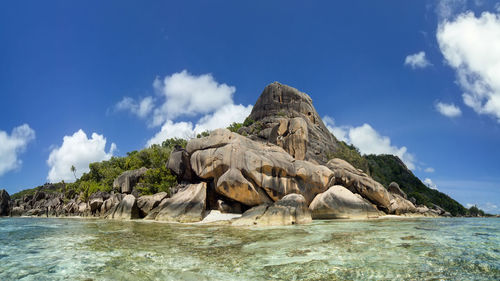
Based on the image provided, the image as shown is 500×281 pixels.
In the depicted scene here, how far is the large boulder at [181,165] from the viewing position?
27109mm

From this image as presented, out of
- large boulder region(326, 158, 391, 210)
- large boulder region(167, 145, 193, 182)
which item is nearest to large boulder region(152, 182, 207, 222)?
large boulder region(167, 145, 193, 182)

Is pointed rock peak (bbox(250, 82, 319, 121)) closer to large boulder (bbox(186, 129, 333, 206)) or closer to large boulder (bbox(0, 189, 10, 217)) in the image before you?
large boulder (bbox(186, 129, 333, 206))

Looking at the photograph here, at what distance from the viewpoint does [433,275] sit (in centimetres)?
606

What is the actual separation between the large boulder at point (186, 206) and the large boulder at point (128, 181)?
36.5 feet

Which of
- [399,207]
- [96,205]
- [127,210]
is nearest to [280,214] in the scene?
[127,210]

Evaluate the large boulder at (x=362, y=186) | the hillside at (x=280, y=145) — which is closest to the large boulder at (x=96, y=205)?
the hillside at (x=280, y=145)

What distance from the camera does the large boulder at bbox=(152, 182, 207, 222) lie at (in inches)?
845

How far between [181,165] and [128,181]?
9797mm

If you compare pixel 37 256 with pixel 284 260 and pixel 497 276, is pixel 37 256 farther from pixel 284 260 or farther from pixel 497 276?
pixel 497 276

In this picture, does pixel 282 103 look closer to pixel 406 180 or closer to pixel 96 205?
pixel 96 205

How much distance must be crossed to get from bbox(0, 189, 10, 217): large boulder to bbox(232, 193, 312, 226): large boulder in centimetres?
4545

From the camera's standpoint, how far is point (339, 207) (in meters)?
22.9

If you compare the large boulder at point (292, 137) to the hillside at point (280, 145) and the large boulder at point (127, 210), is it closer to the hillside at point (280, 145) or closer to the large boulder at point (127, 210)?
the hillside at point (280, 145)

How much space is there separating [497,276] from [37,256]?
11.9 meters
